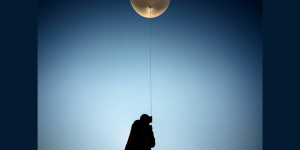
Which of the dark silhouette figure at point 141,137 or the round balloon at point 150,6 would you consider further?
the round balloon at point 150,6

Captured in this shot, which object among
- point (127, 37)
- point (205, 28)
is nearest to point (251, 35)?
point (205, 28)

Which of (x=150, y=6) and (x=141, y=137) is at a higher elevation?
(x=150, y=6)

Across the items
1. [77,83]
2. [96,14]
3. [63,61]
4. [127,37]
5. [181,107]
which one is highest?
[96,14]

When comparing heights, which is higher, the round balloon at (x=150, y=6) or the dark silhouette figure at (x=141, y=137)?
the round balloon at (x=150, y=6)

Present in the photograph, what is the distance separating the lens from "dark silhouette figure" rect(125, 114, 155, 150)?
1.49 m

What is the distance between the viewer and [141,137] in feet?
4.94

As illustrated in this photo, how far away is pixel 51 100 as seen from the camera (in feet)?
9.51

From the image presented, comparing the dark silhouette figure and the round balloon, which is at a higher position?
the round balloon

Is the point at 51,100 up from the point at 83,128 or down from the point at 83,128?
up

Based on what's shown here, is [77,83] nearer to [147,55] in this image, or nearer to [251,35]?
[147,55]

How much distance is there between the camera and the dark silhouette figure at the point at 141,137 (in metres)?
1.49

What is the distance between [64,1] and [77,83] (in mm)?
1299

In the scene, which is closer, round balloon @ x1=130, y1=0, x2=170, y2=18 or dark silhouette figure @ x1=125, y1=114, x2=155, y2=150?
dark silhouette figure @ x1=125, y1=114, x2=155, y2=150

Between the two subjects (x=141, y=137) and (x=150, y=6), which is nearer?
(x=141, y=137)
